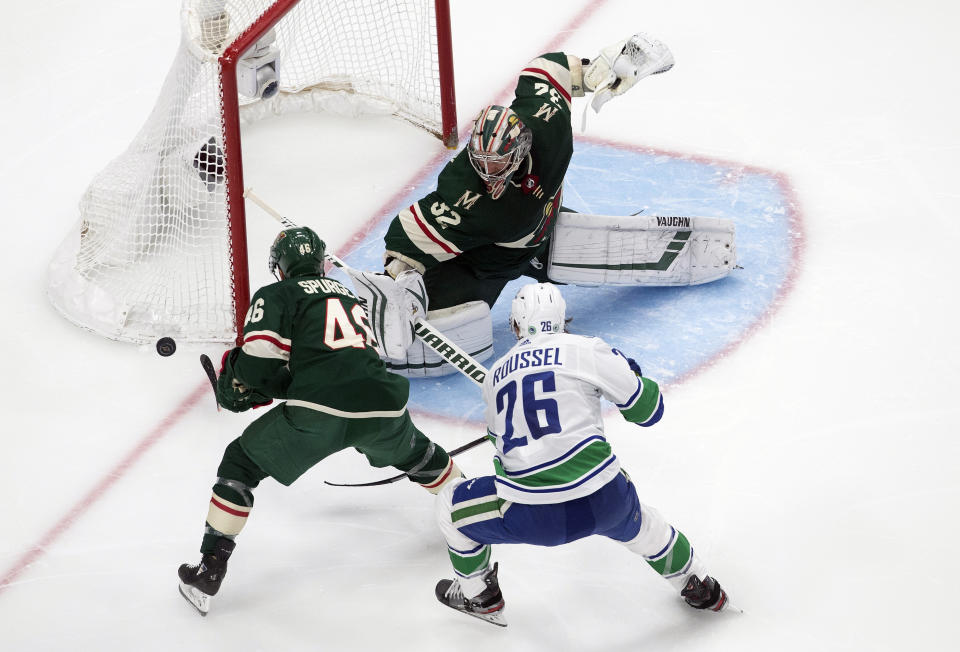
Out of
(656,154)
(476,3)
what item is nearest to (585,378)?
(656,154)

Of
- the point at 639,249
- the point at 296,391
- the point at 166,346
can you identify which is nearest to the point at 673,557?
the point at 296,391

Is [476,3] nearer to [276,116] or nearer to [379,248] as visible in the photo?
[276,116]

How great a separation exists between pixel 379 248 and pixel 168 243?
2.61 ft

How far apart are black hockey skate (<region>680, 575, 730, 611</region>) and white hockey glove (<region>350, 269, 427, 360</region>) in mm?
1223

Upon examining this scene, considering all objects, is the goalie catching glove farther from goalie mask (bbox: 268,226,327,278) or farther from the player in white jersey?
the player in white jersey

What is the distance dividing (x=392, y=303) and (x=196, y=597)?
1068mm

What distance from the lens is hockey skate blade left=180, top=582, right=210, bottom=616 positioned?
343cm

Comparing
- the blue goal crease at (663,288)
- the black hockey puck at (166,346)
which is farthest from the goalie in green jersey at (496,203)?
the black hockey puck at (166,346)

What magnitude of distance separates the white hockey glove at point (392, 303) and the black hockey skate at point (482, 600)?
2.86ft

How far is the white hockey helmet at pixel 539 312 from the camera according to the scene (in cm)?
311

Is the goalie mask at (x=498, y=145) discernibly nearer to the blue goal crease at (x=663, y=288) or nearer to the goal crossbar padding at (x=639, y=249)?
the goal crossbar padding at (x=639, y=249)

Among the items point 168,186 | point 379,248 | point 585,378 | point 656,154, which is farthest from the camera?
point 656,154

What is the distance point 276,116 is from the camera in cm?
537

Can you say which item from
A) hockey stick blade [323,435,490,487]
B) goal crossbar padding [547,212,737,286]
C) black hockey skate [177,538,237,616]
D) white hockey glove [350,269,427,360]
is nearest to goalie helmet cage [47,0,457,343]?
white hockey glove [350,269,427,360]
